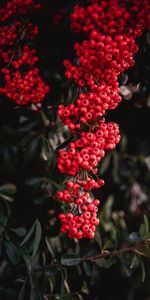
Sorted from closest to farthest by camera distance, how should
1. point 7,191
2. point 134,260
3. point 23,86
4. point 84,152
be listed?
point 84,152 → point 23,86 → point 134,260 → point 7,191

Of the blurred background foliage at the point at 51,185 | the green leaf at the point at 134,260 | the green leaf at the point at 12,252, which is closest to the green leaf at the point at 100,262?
the blurred background foliage at the point at 51,185

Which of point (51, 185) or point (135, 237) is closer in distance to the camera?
point (135, 237)

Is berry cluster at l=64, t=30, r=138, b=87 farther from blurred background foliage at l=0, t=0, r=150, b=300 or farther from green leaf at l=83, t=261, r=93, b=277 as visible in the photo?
green leaf at l=83, t=261, r=93, b=277

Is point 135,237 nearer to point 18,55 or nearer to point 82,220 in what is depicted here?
point 82,220

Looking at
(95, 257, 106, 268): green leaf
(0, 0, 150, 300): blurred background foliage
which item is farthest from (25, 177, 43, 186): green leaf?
(95, 257, 106, 268): green leaf

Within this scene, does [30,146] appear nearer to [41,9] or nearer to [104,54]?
[41,9]

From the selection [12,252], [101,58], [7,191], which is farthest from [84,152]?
[7,191]
